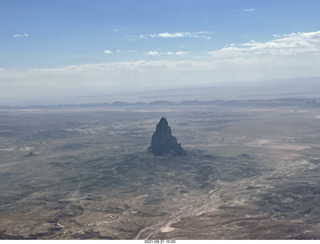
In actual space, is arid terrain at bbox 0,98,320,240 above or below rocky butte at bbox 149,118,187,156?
below

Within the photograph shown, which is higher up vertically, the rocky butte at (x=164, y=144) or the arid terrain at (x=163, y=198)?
the rocky butte at (x=164, y=144)

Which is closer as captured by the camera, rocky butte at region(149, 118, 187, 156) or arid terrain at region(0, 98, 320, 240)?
arid terrain at region(0, 98, 320, 240)

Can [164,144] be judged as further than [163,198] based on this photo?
Yes

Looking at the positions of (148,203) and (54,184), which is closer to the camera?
(148,203)

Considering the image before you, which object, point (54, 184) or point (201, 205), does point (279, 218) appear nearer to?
point (201, 205)

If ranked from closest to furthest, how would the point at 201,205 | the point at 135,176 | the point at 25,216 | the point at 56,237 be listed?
the point at 56,237
the point at 25,216
the point at 201,205
the point at 135,176

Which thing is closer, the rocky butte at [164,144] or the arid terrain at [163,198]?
the arid terrain at [163,198]

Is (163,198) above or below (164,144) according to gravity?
below

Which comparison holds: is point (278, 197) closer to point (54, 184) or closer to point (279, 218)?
point (279, 218)

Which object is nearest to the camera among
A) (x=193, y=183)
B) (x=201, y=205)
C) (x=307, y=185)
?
(x=201, y=205)

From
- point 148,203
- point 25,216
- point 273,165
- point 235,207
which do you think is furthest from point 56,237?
point 273,165

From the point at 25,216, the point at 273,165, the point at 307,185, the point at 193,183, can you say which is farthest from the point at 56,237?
the point at 273,165
